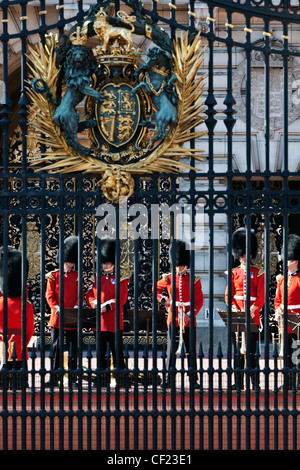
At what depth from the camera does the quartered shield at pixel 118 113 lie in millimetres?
7305

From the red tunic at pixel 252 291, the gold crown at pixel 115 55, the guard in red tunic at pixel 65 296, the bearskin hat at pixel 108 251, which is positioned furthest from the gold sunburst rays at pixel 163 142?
the red tunic at pixel 252 291

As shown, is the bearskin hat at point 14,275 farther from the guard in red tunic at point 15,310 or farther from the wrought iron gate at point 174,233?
the wrought iron gate at point 174,233

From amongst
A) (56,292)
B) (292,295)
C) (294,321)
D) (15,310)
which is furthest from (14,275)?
(292,295)

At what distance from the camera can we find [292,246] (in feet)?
36.3

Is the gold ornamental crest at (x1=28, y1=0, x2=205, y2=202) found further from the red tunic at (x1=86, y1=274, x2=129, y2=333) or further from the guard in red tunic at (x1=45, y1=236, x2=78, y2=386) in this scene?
the guard in red tunic at (x1=45, y1=236, x2=78, y2=386)

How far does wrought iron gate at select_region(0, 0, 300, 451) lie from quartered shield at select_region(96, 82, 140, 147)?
1.13ft

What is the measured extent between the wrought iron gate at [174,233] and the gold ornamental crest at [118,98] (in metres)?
0.10

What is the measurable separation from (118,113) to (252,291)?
166 inches

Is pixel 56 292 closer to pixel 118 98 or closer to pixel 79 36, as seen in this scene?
pixel 118 98

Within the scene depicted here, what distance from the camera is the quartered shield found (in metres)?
7.30

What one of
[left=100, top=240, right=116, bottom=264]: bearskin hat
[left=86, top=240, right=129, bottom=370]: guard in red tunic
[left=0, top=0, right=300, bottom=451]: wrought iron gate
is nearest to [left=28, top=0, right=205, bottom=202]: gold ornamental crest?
[left=0, top=0, right=300, bottom=451]: wrought iron gate

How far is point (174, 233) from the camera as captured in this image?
7.31 meters
